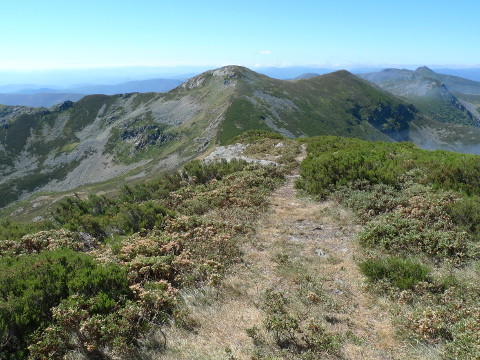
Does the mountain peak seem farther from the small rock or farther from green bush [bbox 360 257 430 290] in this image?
green bush [bbox 360 257 430 290]

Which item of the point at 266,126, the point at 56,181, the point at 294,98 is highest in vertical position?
the point at 294,98

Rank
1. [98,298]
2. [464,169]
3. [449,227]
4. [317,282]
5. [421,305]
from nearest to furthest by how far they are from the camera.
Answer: [98,298] → [421,305] → [317,282] → [449,227] → [464,169]

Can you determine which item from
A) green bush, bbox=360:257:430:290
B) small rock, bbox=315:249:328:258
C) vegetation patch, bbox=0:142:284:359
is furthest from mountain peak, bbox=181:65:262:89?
green bush, bbox=360:257:430:290

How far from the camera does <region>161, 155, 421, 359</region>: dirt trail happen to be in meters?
6.59

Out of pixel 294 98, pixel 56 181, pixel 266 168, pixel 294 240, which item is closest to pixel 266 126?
pixel 294 98

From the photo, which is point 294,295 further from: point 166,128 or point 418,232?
point 166,128

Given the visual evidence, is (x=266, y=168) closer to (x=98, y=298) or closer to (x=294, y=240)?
(x=294, y=240)

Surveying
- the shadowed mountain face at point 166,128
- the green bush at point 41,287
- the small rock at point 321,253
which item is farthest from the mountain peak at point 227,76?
the green bush at point 41,287

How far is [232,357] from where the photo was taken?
6.20 metres

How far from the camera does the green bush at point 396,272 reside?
864 cm

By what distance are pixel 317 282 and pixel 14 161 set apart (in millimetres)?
194966

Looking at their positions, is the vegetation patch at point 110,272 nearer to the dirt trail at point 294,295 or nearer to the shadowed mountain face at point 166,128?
the dirt trail at point 294,295

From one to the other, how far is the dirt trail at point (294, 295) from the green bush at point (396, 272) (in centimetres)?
43

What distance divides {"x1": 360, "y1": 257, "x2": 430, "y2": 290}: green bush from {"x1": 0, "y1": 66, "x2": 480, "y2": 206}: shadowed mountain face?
339 ft
